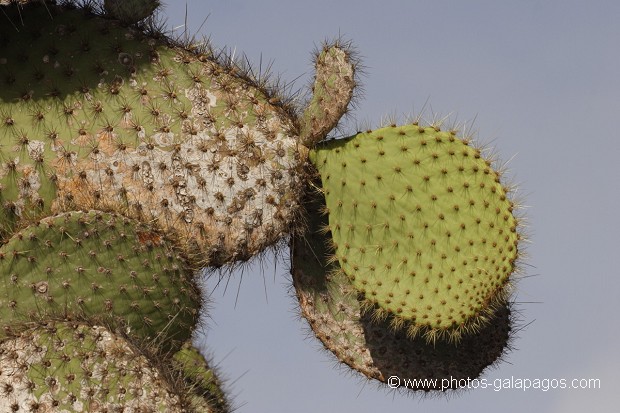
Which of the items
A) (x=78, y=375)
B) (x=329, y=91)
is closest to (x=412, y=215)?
(x=329, y=91)

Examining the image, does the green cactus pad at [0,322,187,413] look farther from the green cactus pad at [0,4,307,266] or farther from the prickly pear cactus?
the green cactus pad at [0,4,307,266]

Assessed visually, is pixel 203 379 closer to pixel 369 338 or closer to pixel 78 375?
pixel 369 338

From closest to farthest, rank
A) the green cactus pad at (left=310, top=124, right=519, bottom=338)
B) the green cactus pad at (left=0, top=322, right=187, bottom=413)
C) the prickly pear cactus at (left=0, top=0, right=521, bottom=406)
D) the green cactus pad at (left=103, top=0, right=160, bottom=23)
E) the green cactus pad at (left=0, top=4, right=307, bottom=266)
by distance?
1. the green cactus pad at (left=0, top=322, right=187, bottom=413)
2. the prickly pear cactus at (left=0, top=0, right=521, bottom=406)
3. the green cactus pad at (left=0, top=4, right=307, bottom=266)
4. the green cactus pad at (left=103, top=0, right=160, bottom=23)
5. the green cactus pad at (left=310, top=124, right=519, bottom=338)

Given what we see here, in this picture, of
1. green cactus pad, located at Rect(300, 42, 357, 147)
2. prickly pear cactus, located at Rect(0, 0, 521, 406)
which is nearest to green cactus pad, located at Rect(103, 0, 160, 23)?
prickly pear cactus, located at Rect(0, 0, 521, 406)

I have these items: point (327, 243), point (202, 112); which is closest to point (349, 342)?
point (327, 243)

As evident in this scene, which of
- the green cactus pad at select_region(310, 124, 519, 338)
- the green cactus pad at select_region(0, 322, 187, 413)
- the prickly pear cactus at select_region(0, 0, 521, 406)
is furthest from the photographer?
the green cactus pad at select_region(310, 124, 519, 338)

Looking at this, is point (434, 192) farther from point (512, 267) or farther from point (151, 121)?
point (151, 121)

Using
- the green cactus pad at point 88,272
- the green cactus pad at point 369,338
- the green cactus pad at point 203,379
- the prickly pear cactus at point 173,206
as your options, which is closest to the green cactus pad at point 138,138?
the prickly pear cactus at point 173,206
